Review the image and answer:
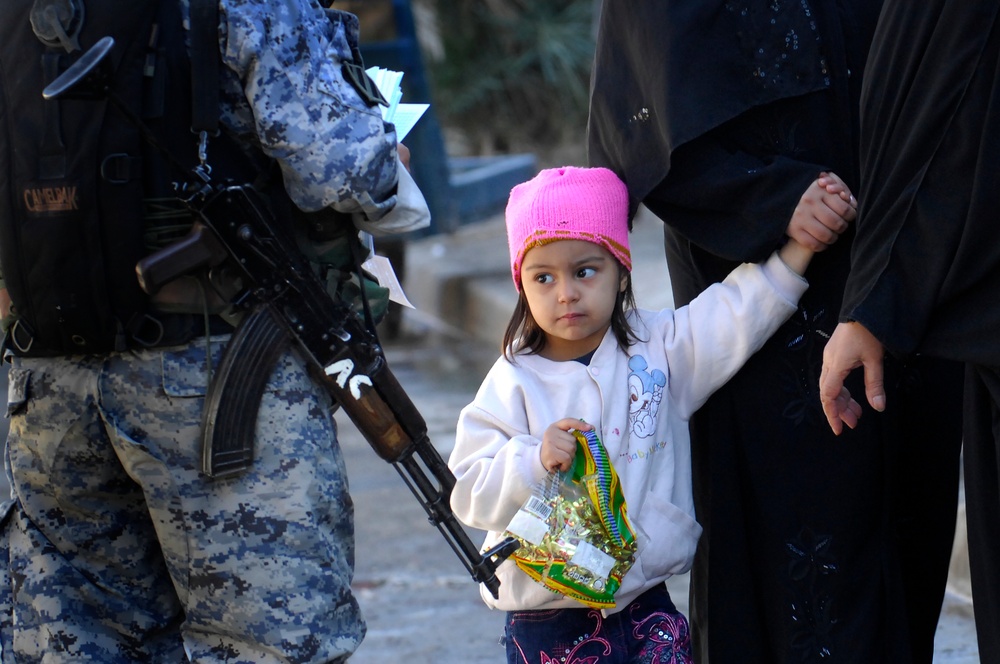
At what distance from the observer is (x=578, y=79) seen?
41.0 ft

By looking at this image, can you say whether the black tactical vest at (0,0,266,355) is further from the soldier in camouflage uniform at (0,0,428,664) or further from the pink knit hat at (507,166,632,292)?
the pink knit hat at (507,166,632,292)

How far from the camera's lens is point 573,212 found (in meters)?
2.31

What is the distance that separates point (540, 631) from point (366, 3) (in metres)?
5.72

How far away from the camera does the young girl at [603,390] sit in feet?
7.50

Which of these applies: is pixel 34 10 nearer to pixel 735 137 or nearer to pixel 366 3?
pixel 735 137

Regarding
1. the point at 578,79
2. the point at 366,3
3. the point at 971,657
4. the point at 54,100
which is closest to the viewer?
the point at 54,100

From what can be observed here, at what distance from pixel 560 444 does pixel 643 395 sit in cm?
21

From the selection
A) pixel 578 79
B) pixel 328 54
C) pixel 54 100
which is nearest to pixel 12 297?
pixel 54 100

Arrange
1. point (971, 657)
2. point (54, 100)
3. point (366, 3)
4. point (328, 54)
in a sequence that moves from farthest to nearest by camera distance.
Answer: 1. point (366, 3)
2. point (971, 657)
3. point (328, 54)
4. point (54, 100)

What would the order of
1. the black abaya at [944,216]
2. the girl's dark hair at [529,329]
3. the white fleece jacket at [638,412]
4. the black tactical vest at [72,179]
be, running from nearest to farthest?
the black abaya at [944,216] < the black tactical vest at [72,179] < the white fleece jacket at [638,412] < the girl's dark hair at [529,329]

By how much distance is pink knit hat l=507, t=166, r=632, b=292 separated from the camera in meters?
2.31

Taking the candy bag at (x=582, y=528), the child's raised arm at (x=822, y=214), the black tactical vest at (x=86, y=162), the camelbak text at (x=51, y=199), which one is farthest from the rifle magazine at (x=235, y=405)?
the child's raised arm at (x=822, y=214)

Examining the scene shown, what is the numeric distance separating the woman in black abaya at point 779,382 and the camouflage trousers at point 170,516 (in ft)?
2.16

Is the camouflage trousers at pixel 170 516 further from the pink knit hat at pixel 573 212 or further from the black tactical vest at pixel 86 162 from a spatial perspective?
the pink knit hat at pixel 573 212
